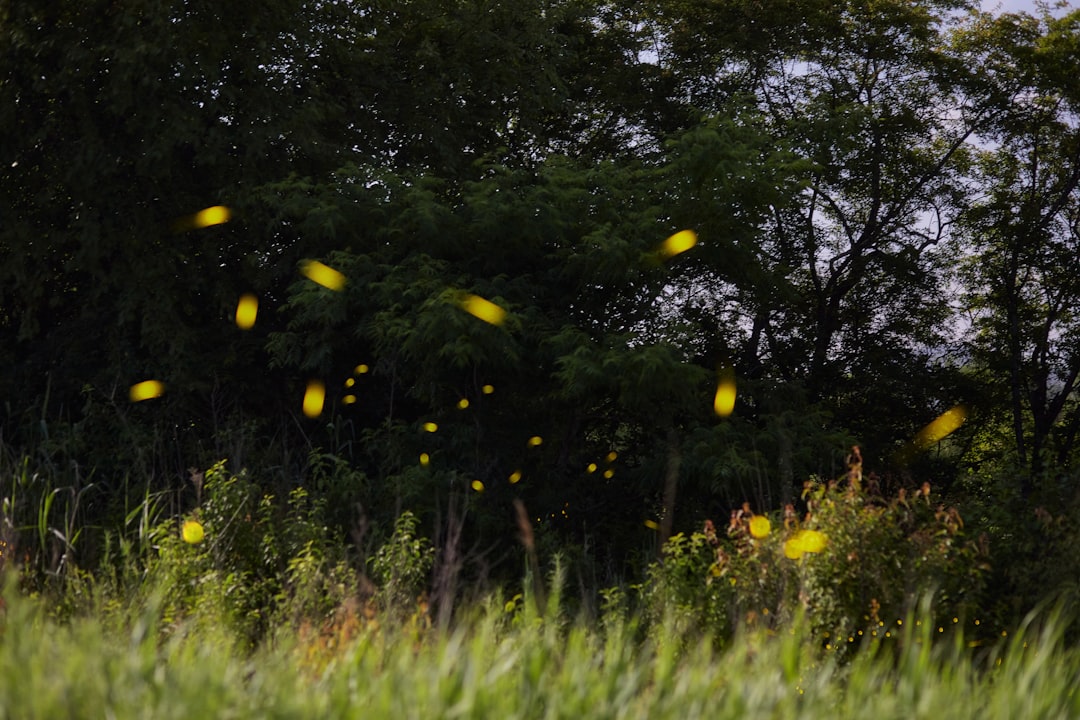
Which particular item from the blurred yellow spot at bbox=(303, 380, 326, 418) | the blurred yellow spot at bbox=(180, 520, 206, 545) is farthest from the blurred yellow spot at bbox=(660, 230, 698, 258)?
the blurred yellow spot at bbox=(180, 520, 206, 545)

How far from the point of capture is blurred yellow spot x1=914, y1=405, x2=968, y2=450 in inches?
509

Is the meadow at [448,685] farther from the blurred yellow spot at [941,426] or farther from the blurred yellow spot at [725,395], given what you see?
the blurred yellow spot at [941,426]

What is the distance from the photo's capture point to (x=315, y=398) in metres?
9.90

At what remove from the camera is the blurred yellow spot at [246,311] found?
1024 centimetres

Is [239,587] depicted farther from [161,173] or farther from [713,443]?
[161,173]

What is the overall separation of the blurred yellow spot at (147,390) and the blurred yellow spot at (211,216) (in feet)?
4.87

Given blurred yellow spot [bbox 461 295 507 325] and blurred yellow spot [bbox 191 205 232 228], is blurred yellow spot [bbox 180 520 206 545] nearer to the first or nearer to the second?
blurred yellow spot [bbox 461 295 507 325]

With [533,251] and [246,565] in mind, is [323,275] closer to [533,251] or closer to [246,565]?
[533,251]

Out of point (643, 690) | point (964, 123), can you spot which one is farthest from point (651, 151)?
point (643, 690)

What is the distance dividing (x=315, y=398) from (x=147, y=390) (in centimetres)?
135

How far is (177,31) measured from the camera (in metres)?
9.97

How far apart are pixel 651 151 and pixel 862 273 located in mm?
2979

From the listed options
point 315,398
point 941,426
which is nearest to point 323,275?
point 315,398

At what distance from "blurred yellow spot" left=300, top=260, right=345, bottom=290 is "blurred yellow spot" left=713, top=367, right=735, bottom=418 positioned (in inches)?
120
